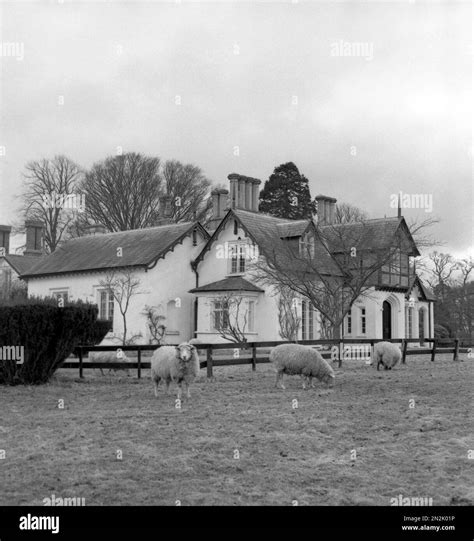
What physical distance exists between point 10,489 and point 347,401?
8.60m

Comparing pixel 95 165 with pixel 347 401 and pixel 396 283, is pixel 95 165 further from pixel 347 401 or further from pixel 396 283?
pixel 347 401

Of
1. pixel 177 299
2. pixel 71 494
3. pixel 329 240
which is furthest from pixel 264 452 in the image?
pixel 177 299

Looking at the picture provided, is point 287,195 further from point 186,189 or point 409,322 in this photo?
point 409,322

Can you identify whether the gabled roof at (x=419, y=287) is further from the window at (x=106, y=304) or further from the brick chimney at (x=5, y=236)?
the brick chimney at (x=5, y=236)

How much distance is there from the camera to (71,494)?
8.08 metres

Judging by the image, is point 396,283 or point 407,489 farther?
point 396,283

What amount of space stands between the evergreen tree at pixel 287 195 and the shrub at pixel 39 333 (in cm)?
4697

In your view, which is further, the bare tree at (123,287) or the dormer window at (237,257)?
the dormer window at (237,257)

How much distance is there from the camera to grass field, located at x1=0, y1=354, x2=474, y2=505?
831 cm

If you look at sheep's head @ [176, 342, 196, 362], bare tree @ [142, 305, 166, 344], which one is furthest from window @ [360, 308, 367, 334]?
sheep's head @ [176, 342, 196, 362]

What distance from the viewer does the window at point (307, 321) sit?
37938 mm

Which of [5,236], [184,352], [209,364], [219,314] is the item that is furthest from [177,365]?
[5,236]

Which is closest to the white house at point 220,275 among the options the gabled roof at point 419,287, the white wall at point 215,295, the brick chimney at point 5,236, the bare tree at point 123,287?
the white wall at point 215,295
